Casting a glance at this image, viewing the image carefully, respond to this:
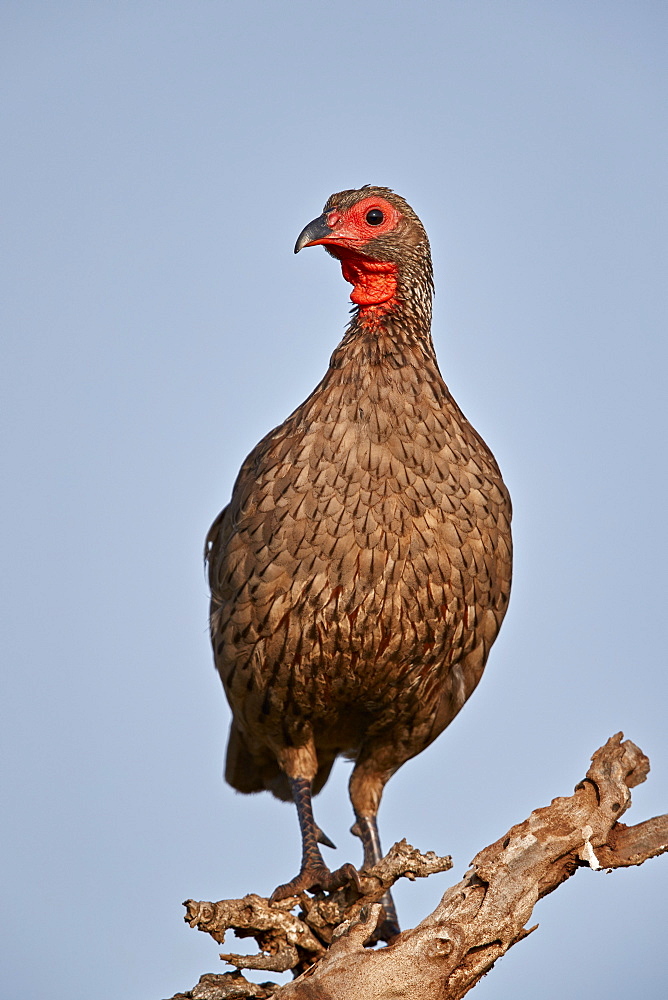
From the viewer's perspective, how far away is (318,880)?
665 centimetres

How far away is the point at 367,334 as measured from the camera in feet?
22.9

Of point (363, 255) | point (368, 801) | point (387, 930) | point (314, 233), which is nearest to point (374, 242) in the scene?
point (363, 255)

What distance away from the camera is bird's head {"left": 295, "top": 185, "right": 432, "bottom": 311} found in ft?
22.7

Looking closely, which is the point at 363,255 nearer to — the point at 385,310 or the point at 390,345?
the point at 385,310

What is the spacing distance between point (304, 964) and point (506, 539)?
229cm

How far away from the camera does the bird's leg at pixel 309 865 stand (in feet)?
20.9

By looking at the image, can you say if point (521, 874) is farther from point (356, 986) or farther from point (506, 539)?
point (506, 539)

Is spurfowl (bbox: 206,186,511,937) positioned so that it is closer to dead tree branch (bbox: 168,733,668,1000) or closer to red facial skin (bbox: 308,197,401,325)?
red facial skin (bbox: 308,197,401,325)

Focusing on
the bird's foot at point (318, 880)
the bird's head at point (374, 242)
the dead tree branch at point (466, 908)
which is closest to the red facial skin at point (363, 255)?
the bird's head at point (374, 242)

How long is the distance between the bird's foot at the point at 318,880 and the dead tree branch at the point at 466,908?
0.10 m

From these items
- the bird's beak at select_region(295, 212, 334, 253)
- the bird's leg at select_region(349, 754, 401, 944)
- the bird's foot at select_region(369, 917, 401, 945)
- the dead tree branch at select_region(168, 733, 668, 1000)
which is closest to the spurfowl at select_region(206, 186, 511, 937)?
the bird's beak at select_region(295, 212, 334, 253)

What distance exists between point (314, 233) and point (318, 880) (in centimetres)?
316

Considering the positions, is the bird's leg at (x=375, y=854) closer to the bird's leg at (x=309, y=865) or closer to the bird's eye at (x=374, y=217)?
the bird's leg at (x=309, y=865)

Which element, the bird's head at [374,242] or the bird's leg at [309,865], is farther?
the bird's head at [374,242]
